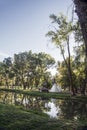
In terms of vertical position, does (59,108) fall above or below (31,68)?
below

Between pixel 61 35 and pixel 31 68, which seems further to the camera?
pixel 31 68

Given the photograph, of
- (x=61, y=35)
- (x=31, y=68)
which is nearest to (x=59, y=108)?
(x=61, y=35)

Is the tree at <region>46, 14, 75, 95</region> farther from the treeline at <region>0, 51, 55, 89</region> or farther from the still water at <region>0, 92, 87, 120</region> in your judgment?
the treeline at <region>0, 51, 55, 89</region>

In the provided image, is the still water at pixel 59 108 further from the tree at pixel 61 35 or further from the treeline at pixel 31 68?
the treeline at pixel 31 68

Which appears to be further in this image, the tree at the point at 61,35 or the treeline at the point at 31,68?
the treeline at the point at 31,68

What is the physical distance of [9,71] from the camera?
117875 millimetres

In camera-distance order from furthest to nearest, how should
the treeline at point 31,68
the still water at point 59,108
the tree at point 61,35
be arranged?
the treeline at point 31,68 < the tree at point 61,35 < the still water at point 59,108

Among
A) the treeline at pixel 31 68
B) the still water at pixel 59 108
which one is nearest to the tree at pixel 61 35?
the still water at pixel 59 108

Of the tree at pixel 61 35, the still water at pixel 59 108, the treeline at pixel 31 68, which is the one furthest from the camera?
the treeline at pixel 31 68

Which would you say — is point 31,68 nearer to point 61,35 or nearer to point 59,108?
point 61,35

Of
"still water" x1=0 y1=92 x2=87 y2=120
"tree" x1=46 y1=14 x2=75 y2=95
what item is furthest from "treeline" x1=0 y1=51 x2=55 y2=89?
"still water" x1=0 y1=92 x2=87 y2=120

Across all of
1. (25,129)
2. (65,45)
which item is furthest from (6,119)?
(65,45)

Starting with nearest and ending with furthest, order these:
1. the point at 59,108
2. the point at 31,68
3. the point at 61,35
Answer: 1. the point at 59,108
2. the point at 61,35
3. the point at 31,68

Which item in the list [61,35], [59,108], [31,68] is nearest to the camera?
[59,108]
